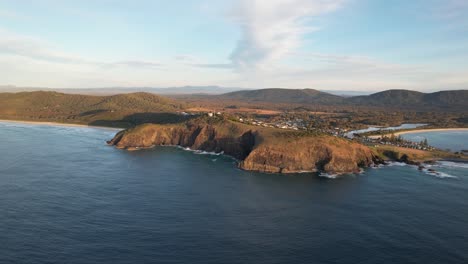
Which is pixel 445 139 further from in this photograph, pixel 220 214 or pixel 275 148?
pixel 220 214

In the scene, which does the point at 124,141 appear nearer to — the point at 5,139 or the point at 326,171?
the point at 5,139

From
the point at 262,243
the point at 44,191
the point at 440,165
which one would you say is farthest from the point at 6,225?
the point at 440,165

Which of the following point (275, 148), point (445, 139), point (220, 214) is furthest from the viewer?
point (445, 139)

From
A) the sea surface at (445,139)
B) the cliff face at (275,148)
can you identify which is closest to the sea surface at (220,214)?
the cliff face at (275,148)

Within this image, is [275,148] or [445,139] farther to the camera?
[445,139]

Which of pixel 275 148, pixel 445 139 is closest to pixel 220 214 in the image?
pixel 275 148

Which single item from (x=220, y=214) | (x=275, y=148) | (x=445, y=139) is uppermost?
(x=275, y=148)

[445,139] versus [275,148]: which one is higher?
[275,148]

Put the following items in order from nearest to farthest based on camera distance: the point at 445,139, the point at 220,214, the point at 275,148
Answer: the point at 220,214
the point at 275,148
the point at 445,139
